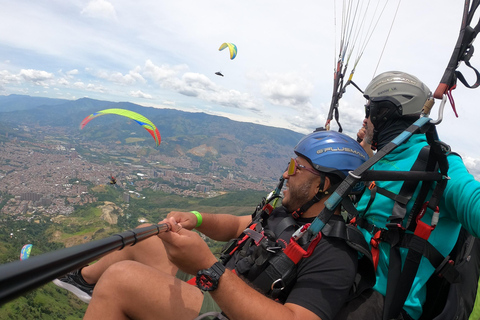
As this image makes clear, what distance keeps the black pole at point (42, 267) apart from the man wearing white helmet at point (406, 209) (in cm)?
242

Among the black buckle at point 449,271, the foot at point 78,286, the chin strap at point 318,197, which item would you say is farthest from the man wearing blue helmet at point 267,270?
the black buckle at point 449,271

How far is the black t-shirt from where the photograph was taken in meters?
2.30

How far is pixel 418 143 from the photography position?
117 inches

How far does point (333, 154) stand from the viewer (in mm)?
3072

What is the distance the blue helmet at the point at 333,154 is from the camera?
9.95 feet

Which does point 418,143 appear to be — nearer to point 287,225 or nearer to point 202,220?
point 287,225

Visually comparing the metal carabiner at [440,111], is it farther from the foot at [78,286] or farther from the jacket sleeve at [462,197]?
the foot at [78,286]

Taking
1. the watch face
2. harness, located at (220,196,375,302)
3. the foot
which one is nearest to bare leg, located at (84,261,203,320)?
harness, located at (220,196,375,302)

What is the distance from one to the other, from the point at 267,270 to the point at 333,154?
1.44m

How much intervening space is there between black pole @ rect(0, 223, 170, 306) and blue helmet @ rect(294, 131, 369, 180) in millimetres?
2332

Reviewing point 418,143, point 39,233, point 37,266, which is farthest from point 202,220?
point 39,233

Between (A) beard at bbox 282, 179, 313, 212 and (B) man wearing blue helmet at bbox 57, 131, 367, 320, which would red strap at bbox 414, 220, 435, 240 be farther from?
(A) beard at bbox 282, 179, 313, 212

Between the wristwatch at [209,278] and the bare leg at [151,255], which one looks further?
the bare leg at [151,255]

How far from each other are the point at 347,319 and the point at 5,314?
45174mm
